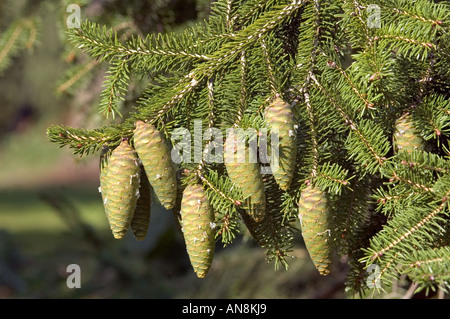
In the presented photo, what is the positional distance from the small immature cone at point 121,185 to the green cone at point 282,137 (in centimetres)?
25

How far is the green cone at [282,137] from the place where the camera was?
2.98 ft

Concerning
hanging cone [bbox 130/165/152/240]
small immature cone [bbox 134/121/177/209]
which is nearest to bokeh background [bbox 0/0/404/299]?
hanging cone [bbox 130/165/152/240]

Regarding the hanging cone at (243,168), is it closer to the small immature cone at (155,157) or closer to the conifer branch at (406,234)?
the small immature cone at (155,157)

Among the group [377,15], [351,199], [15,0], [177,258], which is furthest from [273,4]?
[177,258]

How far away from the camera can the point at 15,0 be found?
7.65 feet

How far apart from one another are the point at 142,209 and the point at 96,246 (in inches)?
92.2

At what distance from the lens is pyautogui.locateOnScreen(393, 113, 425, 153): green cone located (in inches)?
38.6

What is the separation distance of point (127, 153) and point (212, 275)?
6.24ft

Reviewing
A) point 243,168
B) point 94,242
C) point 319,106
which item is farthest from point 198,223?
point 94,242

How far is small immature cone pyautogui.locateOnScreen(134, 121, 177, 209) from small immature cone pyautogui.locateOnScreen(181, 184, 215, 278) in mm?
41

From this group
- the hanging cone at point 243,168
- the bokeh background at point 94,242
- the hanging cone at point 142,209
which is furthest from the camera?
the bokeh background at point 94,242

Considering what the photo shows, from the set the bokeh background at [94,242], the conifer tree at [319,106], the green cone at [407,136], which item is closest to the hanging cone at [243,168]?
the conifer tree at [319,106]

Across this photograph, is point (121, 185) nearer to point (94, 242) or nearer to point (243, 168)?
point (243, 168)
